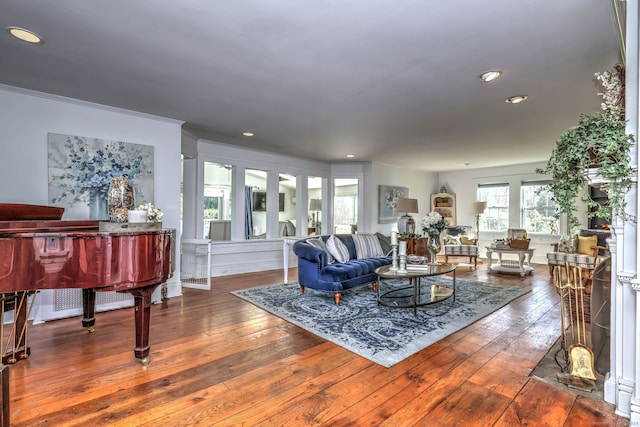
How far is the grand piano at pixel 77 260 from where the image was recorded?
1875 mm

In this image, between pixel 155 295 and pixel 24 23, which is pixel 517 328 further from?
pixel 24 23

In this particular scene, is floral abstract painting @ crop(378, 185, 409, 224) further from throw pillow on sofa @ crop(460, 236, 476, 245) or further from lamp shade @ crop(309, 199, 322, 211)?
throw pillow on sofa @ crop(460, 236, 476, 245)

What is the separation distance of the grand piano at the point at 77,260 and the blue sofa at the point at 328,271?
2.02m

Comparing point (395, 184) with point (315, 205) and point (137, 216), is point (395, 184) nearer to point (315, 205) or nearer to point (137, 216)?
point (315, 205)

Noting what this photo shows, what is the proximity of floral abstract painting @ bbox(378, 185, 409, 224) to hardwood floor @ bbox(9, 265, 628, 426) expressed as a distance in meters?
4.66

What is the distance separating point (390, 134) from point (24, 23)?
4198 millimetres

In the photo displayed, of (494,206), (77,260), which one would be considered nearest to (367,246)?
(77,260)

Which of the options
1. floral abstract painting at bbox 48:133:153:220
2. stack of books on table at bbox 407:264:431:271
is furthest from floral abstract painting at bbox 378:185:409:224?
floral abstract painting at bbox 48:133:153:220

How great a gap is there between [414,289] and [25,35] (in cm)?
401

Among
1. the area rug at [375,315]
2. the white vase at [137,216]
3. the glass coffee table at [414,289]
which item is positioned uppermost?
the white vase at [137,216]

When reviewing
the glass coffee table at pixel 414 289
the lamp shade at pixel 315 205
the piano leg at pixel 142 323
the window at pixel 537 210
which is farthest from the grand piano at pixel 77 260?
the window at pixel 537 210

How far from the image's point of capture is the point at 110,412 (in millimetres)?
1790

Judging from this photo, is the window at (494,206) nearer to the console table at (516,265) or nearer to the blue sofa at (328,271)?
the console table at (516,265)

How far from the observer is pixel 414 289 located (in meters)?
3.35
